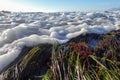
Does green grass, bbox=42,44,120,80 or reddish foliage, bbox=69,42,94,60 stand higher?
reddish foliage, bbox=69,42,94,60

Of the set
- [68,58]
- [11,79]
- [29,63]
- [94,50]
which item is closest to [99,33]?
[94,50]

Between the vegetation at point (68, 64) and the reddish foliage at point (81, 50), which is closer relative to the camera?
the vegetation at point (68, 64)

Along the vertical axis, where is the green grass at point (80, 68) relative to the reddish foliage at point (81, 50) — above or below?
below

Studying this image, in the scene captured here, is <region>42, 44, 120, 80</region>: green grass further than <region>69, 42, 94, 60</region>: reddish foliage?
No

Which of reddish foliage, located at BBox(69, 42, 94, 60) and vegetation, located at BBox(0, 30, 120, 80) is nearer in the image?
vegetation, located at BBox(0, 30, 120, 80)

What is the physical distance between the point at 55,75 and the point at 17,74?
56 centimetres

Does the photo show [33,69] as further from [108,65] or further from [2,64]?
[108,65]

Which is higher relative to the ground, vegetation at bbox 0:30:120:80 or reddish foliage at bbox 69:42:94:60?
reddish foliage at bbox 69:42:94:60

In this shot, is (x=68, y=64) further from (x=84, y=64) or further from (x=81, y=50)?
(x=81, y=50)

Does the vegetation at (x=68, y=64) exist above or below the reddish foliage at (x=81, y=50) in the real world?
below

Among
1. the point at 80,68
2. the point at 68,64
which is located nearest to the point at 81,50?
the point at 68,64

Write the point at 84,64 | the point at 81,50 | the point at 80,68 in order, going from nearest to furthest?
the point at 80,68
the point at 84,64
the point at 81,50

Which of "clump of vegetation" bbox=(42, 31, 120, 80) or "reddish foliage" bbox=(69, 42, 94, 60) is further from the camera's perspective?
"reddish foliage" bbox=(69, 42, 94, 60)

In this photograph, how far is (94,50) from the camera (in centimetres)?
383
